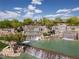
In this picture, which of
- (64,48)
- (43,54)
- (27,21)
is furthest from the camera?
(27,21)

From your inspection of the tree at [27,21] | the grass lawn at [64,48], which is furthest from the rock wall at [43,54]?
the tree at [27,21]

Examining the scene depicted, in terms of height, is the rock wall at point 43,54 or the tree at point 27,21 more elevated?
the tree at point 27,21

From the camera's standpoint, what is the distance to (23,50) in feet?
80.1

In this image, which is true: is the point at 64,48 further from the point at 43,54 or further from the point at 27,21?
the point at 27,21

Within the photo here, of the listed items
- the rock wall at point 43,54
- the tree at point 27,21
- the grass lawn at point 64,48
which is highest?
the tree at point 27,21

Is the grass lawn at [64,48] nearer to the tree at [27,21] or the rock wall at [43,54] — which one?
the rock wall at [43,54]

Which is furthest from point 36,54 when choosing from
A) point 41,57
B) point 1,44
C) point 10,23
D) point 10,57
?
point 10,23

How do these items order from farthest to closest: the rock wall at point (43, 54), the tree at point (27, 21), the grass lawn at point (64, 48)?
the tree at point (27, 21) → the grass lawn at point (64, 48) → the rock wall at point (43, 54)

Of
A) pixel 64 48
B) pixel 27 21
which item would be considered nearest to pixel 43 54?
pixel 64 48

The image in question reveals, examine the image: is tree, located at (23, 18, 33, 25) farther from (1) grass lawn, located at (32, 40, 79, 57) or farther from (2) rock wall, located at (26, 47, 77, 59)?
(2) rock wall, located at (26, 47, 77, 59)

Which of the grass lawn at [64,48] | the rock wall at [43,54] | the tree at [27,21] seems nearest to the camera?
the rock wall at [43,54]

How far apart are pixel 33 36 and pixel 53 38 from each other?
370 cm

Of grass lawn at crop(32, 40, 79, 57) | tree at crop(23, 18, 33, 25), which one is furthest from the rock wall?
tree at crop(23, 18, 33, 25)

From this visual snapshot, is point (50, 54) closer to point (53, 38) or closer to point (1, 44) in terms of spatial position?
point (1, 44)
